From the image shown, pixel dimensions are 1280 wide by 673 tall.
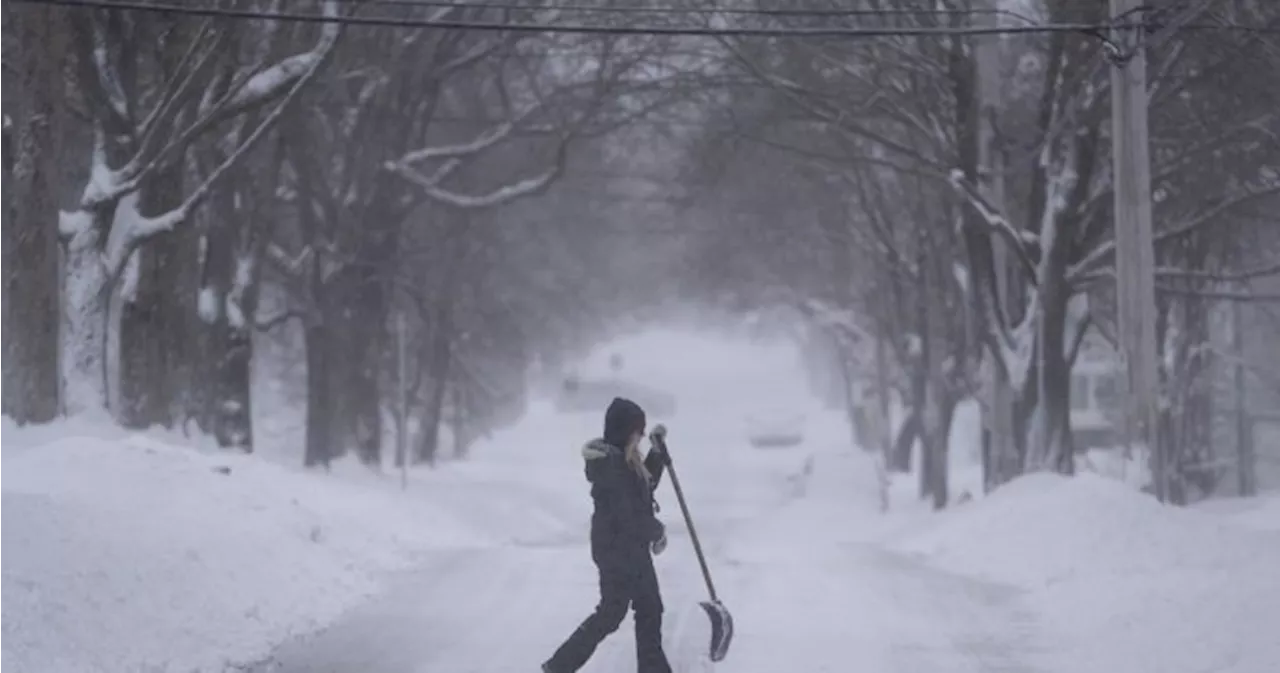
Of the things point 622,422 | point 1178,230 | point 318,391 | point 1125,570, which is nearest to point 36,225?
point 1125,570

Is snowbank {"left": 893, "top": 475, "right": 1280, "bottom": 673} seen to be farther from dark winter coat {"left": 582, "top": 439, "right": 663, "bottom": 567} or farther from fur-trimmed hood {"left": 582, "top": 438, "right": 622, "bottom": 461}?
fur-trimmed hood {"left": 582, "top": 438, "right": 622, "bottom": 461}

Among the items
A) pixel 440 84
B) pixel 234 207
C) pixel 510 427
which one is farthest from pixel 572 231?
pixel 510 427

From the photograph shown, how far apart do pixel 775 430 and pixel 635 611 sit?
65.5 metres

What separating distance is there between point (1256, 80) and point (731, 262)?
83.8 ft

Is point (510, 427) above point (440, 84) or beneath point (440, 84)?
beneath

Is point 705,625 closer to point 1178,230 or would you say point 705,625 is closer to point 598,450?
point 598,450

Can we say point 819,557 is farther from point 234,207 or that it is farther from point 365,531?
point 234,207

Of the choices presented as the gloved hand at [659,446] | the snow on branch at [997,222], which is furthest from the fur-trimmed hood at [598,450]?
the snow on branch at [997,222]

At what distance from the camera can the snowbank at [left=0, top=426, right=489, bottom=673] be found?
43.7ft

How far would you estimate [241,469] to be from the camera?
23.8m

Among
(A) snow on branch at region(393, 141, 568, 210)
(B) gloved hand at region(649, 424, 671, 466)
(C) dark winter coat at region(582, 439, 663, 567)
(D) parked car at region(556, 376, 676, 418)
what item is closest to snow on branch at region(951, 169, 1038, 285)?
(A) snow on branch at region(393, 141, 568, 210)

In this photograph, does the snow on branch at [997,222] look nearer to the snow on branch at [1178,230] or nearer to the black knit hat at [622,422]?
the snow on branch at [1178,230]

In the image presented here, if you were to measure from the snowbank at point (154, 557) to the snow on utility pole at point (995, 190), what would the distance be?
37.8 ft

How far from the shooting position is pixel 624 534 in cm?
1234
